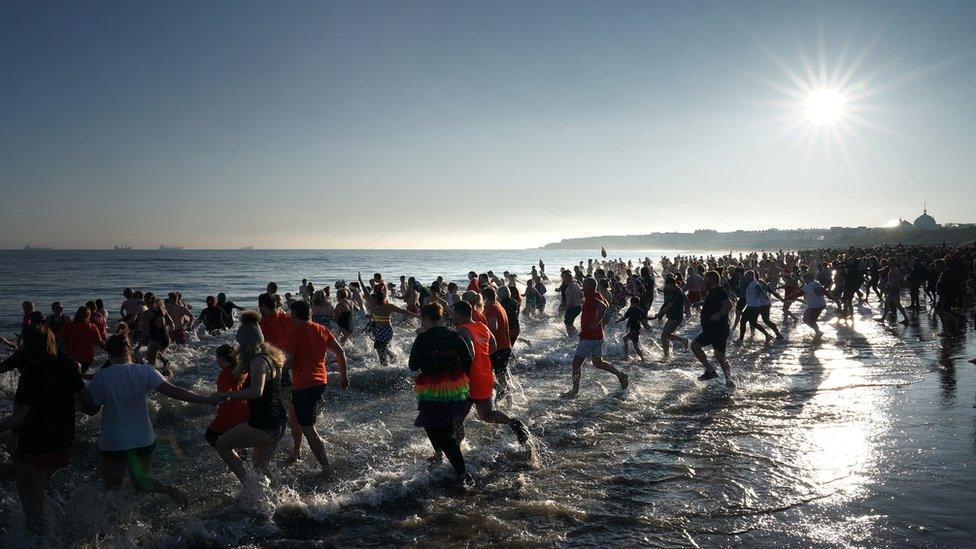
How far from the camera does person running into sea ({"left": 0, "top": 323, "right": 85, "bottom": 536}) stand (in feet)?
13.0

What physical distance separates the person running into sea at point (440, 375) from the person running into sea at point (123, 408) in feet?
5.99

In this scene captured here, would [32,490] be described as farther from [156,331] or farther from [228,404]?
[156,331]

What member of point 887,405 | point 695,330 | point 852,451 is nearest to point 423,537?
point 852,451

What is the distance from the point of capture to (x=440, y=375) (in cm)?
519

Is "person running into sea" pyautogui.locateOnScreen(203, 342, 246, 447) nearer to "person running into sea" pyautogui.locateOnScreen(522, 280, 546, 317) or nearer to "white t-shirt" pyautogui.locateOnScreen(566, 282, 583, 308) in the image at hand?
"white t-shirt" pyautogui.locateOnScreen(566, 282, 583, 308)

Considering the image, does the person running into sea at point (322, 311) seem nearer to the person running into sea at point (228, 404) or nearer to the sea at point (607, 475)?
the sea at point (607, 475)

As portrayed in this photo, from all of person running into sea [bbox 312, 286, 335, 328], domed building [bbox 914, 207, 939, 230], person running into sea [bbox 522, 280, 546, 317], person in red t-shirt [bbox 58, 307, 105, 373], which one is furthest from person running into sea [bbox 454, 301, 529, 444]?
domed building [bbox 914, 207, 939, 230]

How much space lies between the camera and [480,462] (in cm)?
605

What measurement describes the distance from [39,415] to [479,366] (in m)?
3.64

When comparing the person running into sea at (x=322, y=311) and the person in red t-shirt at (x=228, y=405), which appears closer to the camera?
the person in red t-shirt at (x=228, y=405)

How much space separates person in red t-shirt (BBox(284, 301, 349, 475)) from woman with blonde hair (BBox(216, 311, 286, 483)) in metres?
0.76

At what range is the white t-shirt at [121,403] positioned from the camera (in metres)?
4.23

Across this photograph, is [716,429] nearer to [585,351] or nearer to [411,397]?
[585,351]

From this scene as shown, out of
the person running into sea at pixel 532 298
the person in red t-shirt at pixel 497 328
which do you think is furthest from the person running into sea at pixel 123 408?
the person running into sea at pixel 532 298
